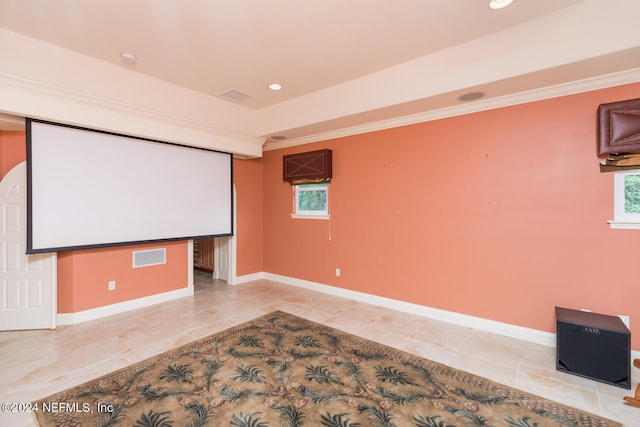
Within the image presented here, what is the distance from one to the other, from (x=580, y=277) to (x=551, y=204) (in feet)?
2.55

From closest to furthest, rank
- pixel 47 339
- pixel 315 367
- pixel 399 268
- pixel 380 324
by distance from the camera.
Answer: pixel 315 367 → pixel 47 339 → pixel 380 324 → pixel 399 268

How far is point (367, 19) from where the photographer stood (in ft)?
8.40

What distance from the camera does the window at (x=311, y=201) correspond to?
16.4 feet

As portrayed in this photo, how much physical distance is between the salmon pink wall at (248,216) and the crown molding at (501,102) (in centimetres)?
164

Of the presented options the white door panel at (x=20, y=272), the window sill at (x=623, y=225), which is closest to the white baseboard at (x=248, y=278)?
the white door panel at (x=20, y=272)

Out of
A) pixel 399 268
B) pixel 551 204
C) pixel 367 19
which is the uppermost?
pixel 367 19

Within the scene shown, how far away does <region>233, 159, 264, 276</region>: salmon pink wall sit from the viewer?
5.56 metres

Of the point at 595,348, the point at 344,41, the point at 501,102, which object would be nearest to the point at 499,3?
the point at 501,102

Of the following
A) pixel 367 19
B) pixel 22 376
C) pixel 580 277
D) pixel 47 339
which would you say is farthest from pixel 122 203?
pixel 580 277

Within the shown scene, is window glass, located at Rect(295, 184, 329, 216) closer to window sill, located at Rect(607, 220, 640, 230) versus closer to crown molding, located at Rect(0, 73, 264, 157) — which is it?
crown molding, located at Rect(0, 73, 264, 157)

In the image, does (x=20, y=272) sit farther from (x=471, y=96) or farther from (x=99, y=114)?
(x=471, y=96)

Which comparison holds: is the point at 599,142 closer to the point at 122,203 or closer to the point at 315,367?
the point at 315,367

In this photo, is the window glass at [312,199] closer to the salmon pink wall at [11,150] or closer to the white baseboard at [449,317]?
the white baseboard at [449,317]

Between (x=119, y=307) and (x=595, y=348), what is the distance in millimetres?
5426
